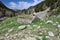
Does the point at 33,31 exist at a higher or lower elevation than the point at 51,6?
higher

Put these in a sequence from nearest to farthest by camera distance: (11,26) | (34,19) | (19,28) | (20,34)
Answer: (20,34) < (19,28) < (11,26) < (34,19)

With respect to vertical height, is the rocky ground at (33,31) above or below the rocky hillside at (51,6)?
above

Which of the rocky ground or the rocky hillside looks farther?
the rocky hillside

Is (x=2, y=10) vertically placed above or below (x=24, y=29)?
below

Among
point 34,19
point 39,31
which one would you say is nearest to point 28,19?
point 34,19

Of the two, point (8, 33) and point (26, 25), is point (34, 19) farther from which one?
point (8, 33)

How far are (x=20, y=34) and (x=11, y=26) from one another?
1.40 m

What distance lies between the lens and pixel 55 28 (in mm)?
9094

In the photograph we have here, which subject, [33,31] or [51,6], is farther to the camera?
[51,6]

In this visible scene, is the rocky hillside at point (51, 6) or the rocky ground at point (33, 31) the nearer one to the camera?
the rocky ground at point (33, 31)

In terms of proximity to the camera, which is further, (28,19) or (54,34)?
(28,19)

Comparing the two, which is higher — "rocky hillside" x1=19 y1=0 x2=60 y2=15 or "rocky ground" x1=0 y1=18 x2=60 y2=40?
"rocky ground" x1=0 y1=18 x2=60 y2=40

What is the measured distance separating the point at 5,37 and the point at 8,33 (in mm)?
337

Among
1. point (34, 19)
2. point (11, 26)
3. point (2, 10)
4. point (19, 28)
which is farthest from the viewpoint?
point (2, 10)
